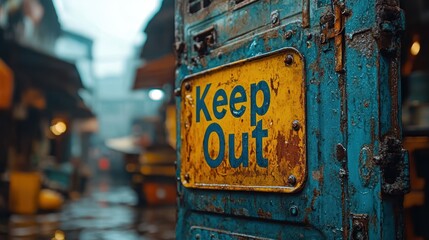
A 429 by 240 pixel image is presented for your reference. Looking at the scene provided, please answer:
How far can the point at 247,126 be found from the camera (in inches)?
86.8

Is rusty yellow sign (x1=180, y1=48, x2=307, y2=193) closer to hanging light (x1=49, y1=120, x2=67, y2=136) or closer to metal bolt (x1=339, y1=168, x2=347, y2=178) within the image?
metal bolt (x1=339, y1=168, x2=347, y2=178)

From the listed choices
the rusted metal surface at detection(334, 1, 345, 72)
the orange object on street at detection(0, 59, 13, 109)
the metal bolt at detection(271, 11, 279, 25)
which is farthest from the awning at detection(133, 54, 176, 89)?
the rusted metal surface at detection(334, 1, 345, 72)

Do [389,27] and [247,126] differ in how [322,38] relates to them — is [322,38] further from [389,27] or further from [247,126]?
[247,126]

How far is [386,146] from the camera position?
5.25 ft

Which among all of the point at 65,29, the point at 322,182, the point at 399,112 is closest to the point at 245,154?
the point at 322,182

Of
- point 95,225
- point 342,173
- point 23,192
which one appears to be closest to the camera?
point 342,173

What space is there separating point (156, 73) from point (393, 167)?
9.66 m

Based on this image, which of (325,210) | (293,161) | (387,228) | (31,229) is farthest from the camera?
(31,229)

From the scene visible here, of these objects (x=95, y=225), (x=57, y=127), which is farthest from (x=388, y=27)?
(x=57, y=127)

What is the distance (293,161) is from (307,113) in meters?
0.23

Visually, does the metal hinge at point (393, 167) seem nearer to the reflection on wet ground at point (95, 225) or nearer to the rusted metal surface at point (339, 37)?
the rusted metal surface at point (339, 37)

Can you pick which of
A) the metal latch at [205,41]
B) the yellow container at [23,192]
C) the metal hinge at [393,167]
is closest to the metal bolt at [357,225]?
the metal hinge at [393,167]

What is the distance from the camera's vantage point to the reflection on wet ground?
748cm

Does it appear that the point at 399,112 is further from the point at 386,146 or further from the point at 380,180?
the point at 380,180
